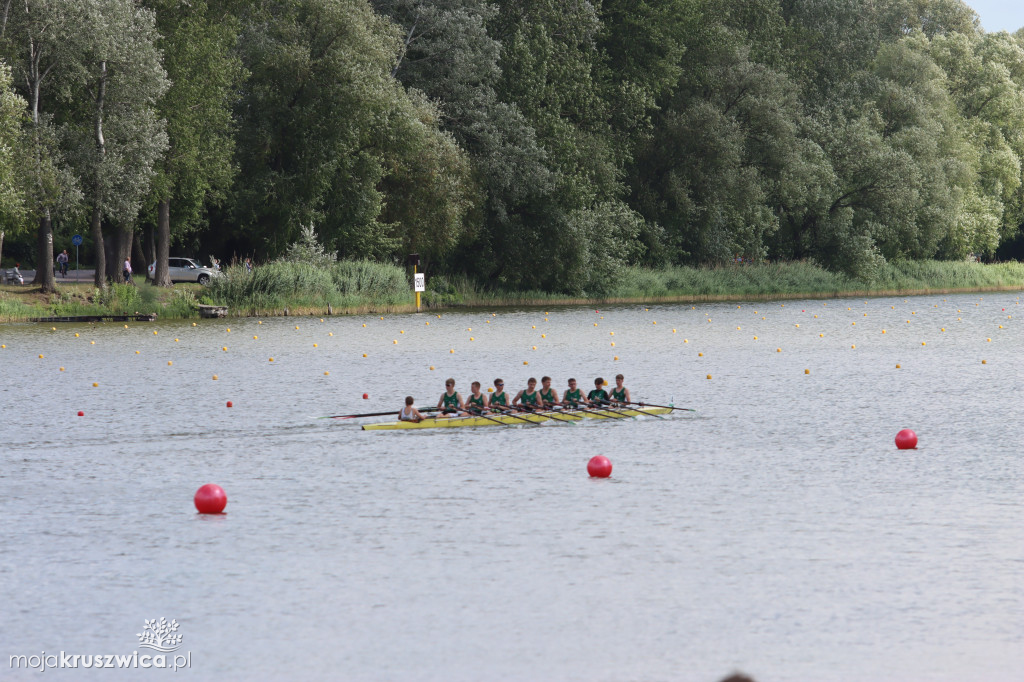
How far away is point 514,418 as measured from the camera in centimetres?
2453

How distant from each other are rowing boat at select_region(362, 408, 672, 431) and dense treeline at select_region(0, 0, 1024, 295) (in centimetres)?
2852

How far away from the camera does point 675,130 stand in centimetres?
7306

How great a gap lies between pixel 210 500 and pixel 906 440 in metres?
11.9

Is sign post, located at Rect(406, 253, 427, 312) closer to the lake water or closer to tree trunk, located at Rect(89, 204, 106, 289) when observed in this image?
tree trunk, located at Rect(89, 204, 106, 289)

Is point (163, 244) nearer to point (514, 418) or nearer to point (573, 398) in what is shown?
point (573, 398)

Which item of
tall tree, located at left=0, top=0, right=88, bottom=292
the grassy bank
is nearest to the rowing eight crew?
tall tree, located at left=0, top=0, right=88, bottom=292

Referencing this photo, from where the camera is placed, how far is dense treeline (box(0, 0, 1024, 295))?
52.7 m

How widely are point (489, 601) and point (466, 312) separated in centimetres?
4858

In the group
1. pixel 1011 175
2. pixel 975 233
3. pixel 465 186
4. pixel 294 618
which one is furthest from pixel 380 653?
pixel 1011 175

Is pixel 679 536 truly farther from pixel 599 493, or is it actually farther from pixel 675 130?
pixel 675 130

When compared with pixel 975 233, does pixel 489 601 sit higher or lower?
lower

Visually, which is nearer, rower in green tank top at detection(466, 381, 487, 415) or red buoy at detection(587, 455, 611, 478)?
red buoy at detection(587, 455, 611, 478)

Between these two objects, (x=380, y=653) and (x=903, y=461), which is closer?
(x=380, y=653)

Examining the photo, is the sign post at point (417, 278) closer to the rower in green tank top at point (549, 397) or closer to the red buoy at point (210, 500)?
the rower in green tank top at point (549, 397)
